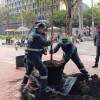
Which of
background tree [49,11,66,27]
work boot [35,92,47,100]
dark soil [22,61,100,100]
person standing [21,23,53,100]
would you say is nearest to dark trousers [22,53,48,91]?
person standing [21,23,53,100]

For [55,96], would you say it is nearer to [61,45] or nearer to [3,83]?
[61,45]

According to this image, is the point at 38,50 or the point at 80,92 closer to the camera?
the point at 80,92

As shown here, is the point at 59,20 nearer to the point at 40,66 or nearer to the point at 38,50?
the point at 38,50

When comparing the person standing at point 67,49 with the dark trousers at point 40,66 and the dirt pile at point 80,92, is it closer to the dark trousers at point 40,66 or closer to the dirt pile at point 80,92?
the dirt pile at point 80,92

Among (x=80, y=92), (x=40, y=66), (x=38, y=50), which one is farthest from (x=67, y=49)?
(x=80, y=92)

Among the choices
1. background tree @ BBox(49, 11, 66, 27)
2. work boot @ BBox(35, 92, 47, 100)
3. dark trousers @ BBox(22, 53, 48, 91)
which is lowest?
work boot @ BBox(35, 92, 47, 100)

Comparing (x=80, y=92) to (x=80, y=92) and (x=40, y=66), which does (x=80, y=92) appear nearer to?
(x=80, y=92)

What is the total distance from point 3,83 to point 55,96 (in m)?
3.39

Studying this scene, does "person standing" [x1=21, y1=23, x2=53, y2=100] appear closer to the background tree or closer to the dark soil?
the dark soil

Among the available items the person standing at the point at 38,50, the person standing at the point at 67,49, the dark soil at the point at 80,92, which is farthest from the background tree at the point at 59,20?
the person standing at the point at 38,50

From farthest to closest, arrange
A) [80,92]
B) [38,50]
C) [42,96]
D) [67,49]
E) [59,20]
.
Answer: [59,20] < [67,49] < [38,50] < [80,92] < [42,96]

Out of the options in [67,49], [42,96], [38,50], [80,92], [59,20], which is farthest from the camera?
[59,20]

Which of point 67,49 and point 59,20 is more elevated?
point 59,20

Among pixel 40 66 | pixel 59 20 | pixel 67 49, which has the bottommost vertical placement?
pixel 40 66
